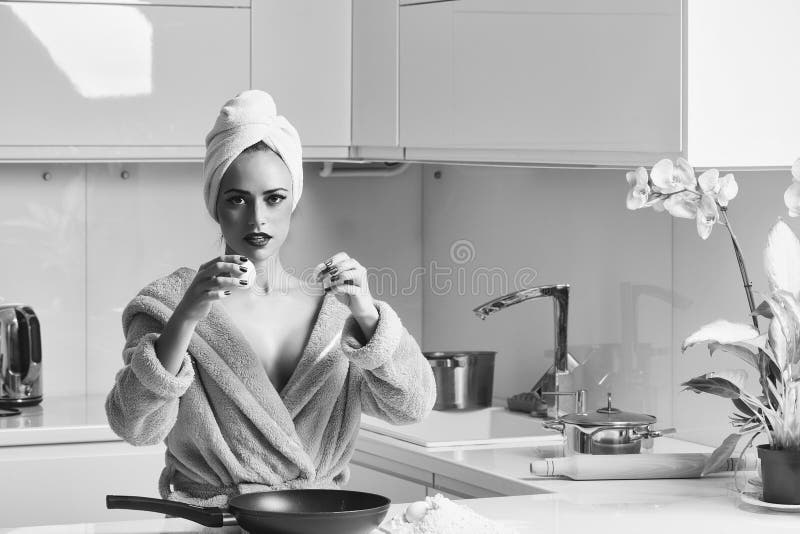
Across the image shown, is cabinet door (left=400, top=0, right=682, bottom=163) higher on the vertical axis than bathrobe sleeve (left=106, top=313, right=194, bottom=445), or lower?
higher


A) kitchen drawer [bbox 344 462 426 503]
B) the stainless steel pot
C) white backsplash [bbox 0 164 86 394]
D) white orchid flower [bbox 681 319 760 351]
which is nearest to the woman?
white orchid flower [bbox 681 319 760 351]

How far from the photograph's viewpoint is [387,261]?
3348 millimetres

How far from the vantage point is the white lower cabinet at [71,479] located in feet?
8.43

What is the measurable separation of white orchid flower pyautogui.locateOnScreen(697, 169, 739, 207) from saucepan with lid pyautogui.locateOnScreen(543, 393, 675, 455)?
51 cm

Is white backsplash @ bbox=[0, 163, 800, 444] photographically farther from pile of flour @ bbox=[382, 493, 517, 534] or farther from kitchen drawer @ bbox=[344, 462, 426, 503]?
pile of flour @ bbox=[382, 493, 517, 534]

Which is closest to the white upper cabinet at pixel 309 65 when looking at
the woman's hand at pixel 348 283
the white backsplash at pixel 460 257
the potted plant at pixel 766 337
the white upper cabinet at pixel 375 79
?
the white upper cabinet at pixel 375 79

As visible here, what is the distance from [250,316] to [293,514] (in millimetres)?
440

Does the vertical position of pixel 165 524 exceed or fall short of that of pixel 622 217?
it falls short

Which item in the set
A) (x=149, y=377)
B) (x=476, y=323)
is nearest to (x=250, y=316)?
(x=149, y=377)

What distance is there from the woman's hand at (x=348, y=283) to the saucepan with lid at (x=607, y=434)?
76cm

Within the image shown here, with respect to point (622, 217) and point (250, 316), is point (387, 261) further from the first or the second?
point (250, 316)

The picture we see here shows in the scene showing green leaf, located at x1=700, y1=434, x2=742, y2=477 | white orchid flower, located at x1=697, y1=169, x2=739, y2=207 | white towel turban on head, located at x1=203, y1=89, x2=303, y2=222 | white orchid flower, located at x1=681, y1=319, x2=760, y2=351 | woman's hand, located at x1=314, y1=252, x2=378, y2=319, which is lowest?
green leaf, located at x1=700, y1=434, x2=742, y2=477

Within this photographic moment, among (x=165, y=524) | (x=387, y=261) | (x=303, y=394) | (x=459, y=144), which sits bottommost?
(x=165, y=524)

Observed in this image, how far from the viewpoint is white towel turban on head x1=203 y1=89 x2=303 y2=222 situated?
1584 mm
